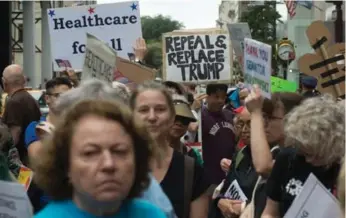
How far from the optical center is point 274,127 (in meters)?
4.96

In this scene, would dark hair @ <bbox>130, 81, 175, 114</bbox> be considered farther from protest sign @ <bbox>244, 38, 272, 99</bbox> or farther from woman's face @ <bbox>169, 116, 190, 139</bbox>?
protest sign @ <bbox>244, 38, 272, 99</bbox>

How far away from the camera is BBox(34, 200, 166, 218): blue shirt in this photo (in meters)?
2.79

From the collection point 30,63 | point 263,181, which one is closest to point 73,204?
point 263,181

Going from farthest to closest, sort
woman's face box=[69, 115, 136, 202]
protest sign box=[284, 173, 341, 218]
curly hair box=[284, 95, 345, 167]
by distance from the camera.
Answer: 1. curly hair box=[284, 95, 345, 167]
2. protest sign box=[284, 173, 341, 218]
3. woman's face box=[69, 115, 136, 202]

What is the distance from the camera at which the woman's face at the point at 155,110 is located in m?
4.51

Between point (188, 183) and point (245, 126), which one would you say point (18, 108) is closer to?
point (245, 126)

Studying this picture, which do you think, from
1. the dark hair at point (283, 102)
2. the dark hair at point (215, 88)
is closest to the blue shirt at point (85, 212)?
the dark hair at point (283, 102)

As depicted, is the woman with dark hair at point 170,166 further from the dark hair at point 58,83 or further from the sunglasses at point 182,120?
the dark hair at point 58,83

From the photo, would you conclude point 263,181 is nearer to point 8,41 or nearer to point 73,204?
point 73,204

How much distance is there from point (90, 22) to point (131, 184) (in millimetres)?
7301

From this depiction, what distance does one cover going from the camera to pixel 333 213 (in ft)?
12.3

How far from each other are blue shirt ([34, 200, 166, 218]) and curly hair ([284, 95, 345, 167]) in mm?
1137

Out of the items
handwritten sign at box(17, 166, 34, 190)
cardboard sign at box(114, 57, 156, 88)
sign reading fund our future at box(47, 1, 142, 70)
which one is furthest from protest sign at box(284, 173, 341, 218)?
sign reading fund our future at box(47, 1, 142, 70)

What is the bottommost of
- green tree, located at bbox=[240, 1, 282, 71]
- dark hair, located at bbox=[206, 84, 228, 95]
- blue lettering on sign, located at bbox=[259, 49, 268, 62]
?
green tree, located at bbox=[240, 1, 282, 71]
